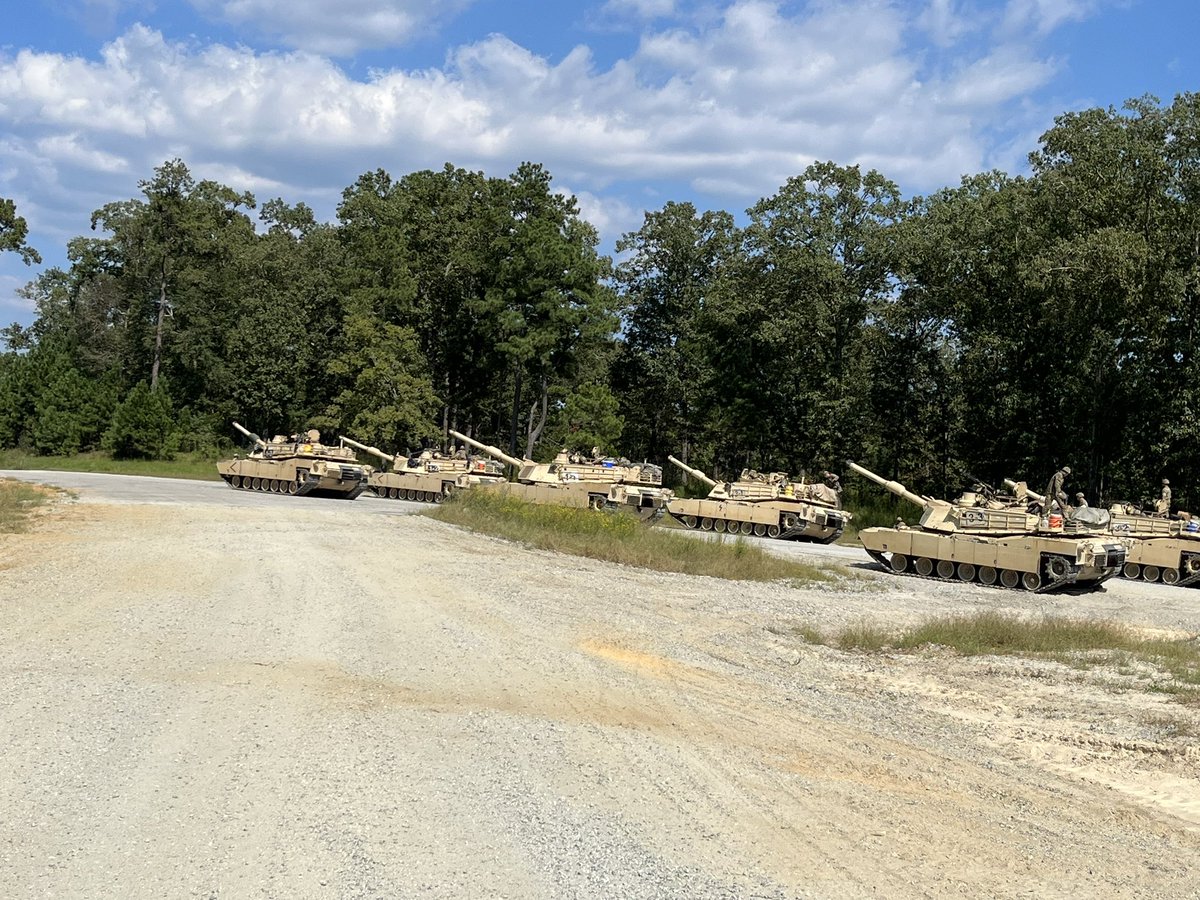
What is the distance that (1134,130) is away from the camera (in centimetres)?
3466

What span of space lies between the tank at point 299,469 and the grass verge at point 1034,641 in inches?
1121

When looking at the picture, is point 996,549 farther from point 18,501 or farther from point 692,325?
point 692,325

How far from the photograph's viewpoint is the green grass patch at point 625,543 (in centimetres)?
2203

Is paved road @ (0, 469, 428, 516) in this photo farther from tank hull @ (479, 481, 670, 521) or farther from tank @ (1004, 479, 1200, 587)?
tank @ (1004, 479, 1200, 587)

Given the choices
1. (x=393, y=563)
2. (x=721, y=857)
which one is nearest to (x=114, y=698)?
(x=721, y=857)

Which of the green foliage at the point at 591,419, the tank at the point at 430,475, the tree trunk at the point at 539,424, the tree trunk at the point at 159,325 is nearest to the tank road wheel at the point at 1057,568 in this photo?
the tank at the point at 430,475

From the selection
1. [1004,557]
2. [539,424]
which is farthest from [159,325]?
[1004,557]

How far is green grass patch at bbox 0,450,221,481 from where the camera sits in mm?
52094

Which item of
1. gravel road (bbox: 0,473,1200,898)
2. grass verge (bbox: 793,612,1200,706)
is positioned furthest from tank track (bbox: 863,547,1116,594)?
gravel road (bbox: 0,473,1200,898)

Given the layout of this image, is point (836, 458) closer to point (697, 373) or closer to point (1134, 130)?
point (697, 373)

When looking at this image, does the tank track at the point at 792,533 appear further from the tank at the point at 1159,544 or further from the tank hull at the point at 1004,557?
the tank at the point at 1159,544

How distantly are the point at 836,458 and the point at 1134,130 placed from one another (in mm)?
16796

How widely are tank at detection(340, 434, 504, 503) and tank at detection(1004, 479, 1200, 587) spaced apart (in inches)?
810

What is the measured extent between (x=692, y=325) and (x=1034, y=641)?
44891mm
